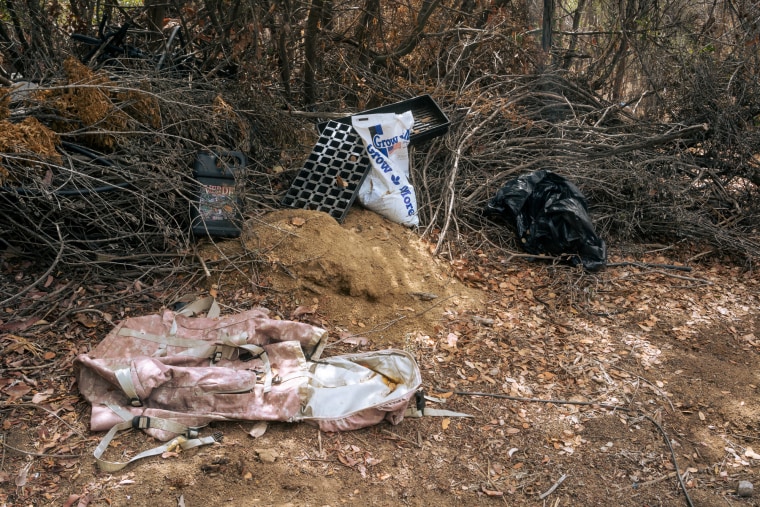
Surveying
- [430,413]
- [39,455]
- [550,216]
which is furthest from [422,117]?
[39,455]

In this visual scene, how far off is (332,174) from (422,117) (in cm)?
101

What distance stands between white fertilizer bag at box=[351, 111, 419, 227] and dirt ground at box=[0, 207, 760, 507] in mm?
156

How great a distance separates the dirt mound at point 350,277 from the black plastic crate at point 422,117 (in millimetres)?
1014

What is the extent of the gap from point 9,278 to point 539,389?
2.93 meters

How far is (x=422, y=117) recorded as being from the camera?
5293mm

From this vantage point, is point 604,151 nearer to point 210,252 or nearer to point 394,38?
point 394,38

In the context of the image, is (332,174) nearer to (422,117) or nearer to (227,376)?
(422,117)

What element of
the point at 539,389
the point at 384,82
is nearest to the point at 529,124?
the point at 384,82

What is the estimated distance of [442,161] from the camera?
5.48 metres

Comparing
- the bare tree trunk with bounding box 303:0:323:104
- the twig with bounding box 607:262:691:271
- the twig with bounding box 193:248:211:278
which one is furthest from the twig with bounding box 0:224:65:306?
the twig with bounding box 607:262:691:271

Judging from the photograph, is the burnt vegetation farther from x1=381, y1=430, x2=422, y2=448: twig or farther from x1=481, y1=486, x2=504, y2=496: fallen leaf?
x1=481, y1=486, x2=504, y2=496: fallen leaf

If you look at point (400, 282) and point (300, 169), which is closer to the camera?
point (400, 282)

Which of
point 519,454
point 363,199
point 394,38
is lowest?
point 519,454

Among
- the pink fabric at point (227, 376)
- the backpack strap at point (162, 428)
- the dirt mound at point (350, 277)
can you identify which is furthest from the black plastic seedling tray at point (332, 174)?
the backpack strap at point (162, 428)
